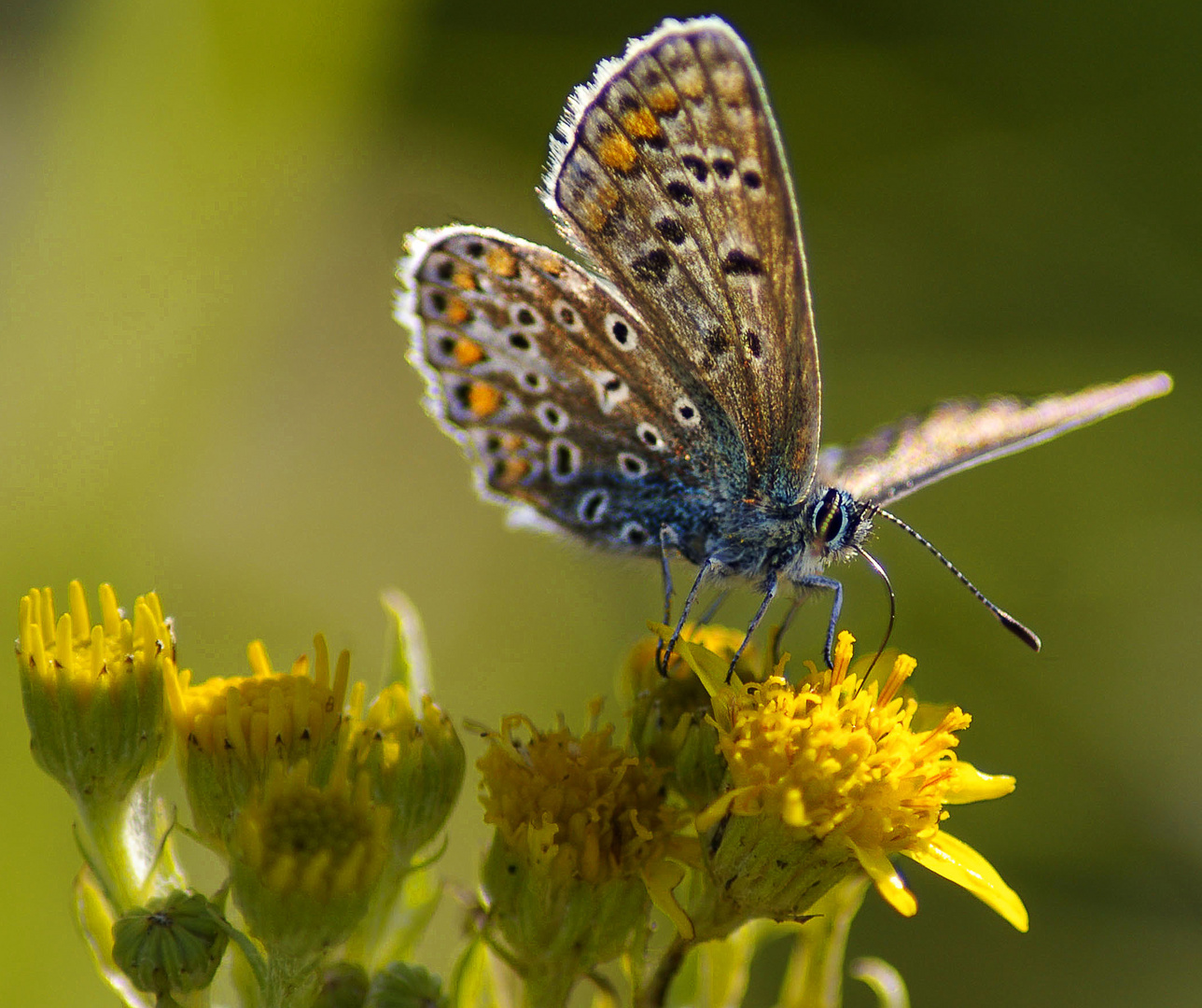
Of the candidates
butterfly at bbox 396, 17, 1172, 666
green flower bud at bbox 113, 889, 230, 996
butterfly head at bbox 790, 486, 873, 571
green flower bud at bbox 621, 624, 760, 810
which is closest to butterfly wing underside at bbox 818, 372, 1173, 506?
butterfly at bbox 396, 17, 1172, 666

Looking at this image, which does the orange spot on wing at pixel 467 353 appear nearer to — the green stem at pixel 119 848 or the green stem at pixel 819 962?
the green stem at pixel 119 848

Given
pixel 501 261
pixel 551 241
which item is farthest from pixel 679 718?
pixel 551 241

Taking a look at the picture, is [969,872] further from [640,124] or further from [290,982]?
[640,124]

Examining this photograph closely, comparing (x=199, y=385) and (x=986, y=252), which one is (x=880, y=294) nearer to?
(x=986, y=252)

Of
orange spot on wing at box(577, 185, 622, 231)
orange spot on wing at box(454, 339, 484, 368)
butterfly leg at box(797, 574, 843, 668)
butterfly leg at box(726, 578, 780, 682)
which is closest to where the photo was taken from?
butterfly leg at box(726, 578, 780, 682)

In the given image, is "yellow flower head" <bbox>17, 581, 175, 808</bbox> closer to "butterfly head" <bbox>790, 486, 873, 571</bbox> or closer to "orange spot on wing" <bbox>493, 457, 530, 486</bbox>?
"orange spot on wing" <bbox>493, 457, 530, 486</bbox>
